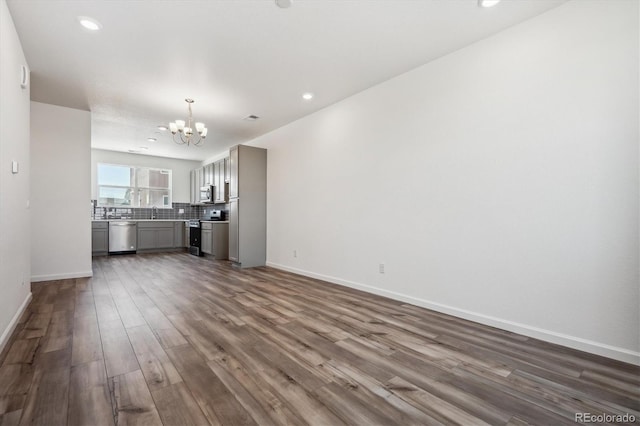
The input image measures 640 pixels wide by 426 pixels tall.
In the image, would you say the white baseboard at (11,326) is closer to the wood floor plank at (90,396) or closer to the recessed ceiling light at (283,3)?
the wood floor plank at (90,396)

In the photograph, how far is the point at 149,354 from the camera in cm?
205

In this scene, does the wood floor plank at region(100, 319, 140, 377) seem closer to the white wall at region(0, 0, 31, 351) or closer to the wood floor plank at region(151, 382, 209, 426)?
the wood floor plank at region(151, 382, 209, 426)

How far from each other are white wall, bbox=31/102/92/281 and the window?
Answer: 3.47 meters

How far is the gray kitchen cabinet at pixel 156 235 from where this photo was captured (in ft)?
25.0

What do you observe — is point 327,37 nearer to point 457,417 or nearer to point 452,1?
point 452,1

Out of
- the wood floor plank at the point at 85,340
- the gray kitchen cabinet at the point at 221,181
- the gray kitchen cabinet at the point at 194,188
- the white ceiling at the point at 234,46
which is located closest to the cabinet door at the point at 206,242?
the gray kitchen cabinet at the point at 221,181

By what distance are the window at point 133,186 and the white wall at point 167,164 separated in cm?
12

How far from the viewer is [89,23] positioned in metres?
2.55

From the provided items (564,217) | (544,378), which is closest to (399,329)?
(544,378)

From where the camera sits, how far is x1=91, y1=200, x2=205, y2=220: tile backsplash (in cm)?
756

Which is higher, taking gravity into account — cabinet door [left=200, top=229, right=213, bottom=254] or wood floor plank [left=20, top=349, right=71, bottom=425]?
cabinet door [left=200, top=229, right=213, bottom=254]

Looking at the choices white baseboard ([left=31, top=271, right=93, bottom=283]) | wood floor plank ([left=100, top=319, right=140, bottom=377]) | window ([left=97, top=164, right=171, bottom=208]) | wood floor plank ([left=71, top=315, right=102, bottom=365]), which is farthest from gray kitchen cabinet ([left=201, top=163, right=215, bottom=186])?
wood floor plank ([left=100, top=319, right=140, bottom=377])

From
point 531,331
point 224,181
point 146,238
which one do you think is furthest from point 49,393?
point 146,238

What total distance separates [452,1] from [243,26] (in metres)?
1.77
